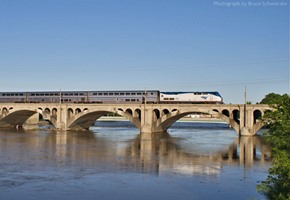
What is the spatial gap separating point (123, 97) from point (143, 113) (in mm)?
11680

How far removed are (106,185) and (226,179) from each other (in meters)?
11.1

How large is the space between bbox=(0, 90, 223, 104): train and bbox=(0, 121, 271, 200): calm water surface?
3583 centimetres

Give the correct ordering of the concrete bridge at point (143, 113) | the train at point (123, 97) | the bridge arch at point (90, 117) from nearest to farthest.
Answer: the concrete bridge at point (143, 113), the bridge arch at point (90, 117), the train at point (123, 97)

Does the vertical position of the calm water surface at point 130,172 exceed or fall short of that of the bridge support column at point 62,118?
it falls short

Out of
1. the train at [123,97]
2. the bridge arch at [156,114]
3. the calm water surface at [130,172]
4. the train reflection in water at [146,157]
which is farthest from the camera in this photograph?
the train at [123,97]

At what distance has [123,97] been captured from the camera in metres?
101

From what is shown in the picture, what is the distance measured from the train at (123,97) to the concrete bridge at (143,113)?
3783 millimetres

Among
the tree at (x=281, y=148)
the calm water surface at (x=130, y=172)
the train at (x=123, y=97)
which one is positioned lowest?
the calm water surface at (x=130, y=172)

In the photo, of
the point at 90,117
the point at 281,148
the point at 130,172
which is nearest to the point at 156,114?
the point at 90,117

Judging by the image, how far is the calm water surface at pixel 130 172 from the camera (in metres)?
32.1

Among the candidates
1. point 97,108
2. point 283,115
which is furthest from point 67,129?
point 283,115

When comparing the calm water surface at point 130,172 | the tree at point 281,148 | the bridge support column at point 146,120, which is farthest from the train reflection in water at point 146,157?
the bridge support column at point 146,120

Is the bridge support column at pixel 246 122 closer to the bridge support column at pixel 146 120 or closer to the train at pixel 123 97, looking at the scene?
the train at pixel 123 97

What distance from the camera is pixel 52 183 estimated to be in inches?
1382
